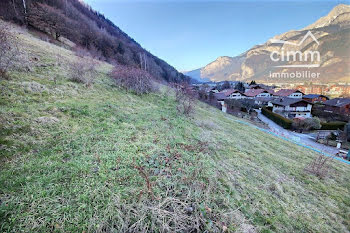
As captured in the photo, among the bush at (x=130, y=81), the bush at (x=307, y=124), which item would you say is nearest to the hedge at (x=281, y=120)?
the bush at (x=307, y=124)

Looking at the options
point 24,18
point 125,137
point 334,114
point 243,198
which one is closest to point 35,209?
point 125,137

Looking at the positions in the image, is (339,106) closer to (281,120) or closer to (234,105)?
(281,120)

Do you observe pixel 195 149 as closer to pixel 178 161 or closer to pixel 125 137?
pixel 178 161

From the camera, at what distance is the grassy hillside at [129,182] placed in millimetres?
1517

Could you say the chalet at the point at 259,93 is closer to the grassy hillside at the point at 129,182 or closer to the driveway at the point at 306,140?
the driveway at the point at 306,140

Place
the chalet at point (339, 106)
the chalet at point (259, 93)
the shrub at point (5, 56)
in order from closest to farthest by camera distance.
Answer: the shrub at point (5, 56), the chalet at point (339, 106), the chalet at point (259, 93)

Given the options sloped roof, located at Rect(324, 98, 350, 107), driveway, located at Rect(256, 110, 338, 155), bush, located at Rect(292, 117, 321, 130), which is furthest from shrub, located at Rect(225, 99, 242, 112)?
sloped roof, located at Rect(324, 98, 350, 107)

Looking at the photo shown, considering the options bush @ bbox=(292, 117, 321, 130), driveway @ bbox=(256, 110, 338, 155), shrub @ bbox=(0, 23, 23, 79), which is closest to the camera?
shrub @ bbox=(0, 23, 23, 79)

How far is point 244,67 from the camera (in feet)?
540

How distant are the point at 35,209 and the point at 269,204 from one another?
3507 mm

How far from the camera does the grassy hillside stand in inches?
59.7

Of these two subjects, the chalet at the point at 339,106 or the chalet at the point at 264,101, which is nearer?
the chalet at the point at 339,106

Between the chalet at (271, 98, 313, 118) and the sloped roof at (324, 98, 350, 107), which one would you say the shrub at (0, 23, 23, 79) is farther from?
the sloped roof at (324, 98, 350, 107)

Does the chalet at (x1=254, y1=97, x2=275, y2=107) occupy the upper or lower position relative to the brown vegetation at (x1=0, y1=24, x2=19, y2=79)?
lower
